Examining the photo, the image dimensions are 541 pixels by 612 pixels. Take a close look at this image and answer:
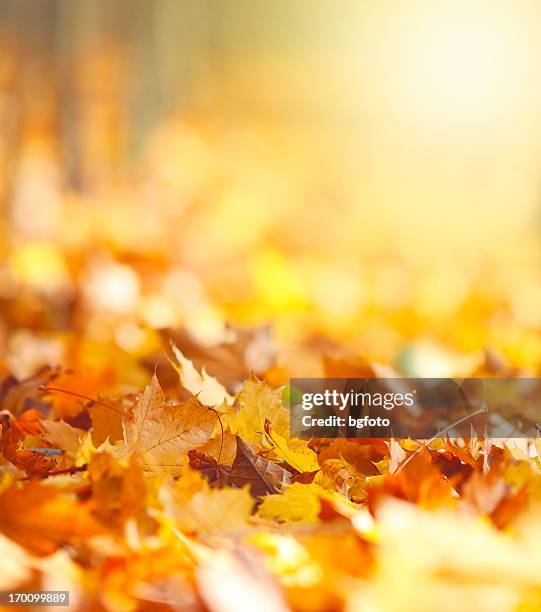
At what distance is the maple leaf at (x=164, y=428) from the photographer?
101 cm

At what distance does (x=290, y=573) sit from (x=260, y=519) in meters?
0.10

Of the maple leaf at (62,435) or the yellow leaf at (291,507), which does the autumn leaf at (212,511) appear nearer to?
the yellow leaf at (291,507)

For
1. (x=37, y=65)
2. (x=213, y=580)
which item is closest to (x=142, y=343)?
(x=213, y=580)

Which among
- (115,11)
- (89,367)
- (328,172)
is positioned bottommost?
(89,367)

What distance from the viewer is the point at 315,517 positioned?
3.04ft

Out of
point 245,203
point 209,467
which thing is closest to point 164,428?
point 209,467

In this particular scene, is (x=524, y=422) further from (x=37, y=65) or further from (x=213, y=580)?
(x=37, y=65)

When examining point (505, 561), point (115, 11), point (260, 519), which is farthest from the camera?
point (115, 11)

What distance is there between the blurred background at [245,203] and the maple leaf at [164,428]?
0.51 meters

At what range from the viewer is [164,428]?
40.0 inches

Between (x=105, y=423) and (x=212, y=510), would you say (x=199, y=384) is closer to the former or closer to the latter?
(x=105, y=423)

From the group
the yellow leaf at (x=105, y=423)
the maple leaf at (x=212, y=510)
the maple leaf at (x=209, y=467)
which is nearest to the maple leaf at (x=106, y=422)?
the yellow leaf at (x=105, y=423)

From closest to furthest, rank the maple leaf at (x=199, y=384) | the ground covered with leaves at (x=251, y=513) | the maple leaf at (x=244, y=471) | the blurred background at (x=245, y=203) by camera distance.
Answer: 1. the ground covered with leaves at (x=251, y=513)
2. the maple leaf at (x=244, y=471)
3. the maple leaf at (x=199, y=384)
4. the blurred background at (x=245, y=203)

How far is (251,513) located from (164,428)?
133 mm
